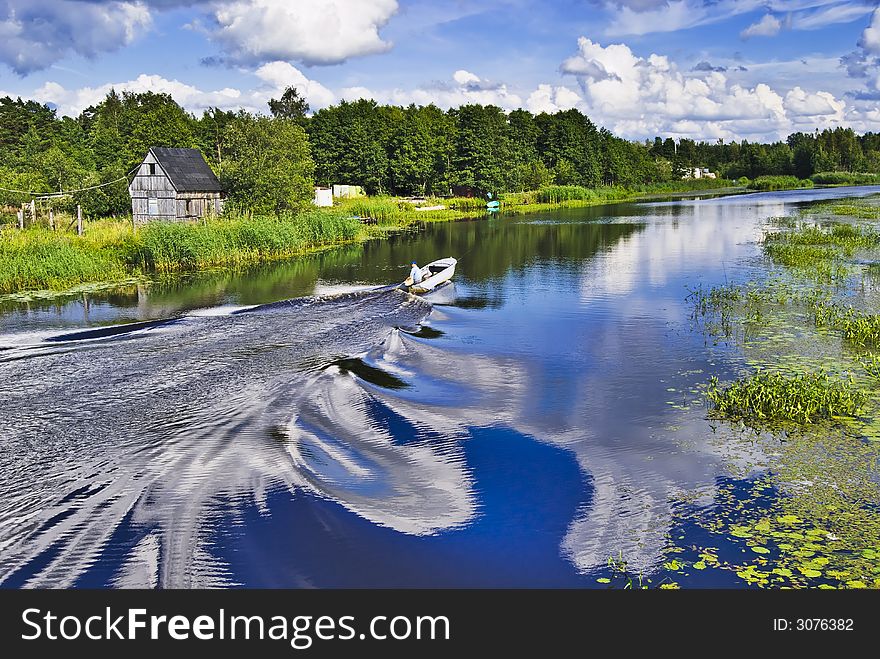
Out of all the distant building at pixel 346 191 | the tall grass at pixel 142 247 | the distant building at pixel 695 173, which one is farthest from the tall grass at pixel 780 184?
the tall grass at pixel 142 247

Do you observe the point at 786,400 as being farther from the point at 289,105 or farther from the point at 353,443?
the point at 289,105

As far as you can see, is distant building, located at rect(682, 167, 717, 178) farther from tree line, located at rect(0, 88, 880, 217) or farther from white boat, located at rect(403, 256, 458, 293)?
white boat, located at rect(403, 256, 458, 293)

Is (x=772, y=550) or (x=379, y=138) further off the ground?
(x=379, y=138)

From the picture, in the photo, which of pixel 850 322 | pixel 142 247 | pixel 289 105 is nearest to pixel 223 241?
pixel 142 247

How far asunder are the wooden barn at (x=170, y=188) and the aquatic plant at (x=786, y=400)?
4832 centimetres

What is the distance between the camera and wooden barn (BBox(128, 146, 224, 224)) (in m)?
57.4

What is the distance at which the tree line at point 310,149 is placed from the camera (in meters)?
58.6

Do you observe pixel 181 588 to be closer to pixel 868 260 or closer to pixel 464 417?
pixel 464 417

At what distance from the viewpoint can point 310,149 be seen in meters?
86.1

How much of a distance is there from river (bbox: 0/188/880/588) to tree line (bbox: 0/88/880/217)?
30146 millimetres

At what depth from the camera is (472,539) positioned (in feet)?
38.0

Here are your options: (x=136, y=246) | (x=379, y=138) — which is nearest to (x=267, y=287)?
(x=136, y=246)
